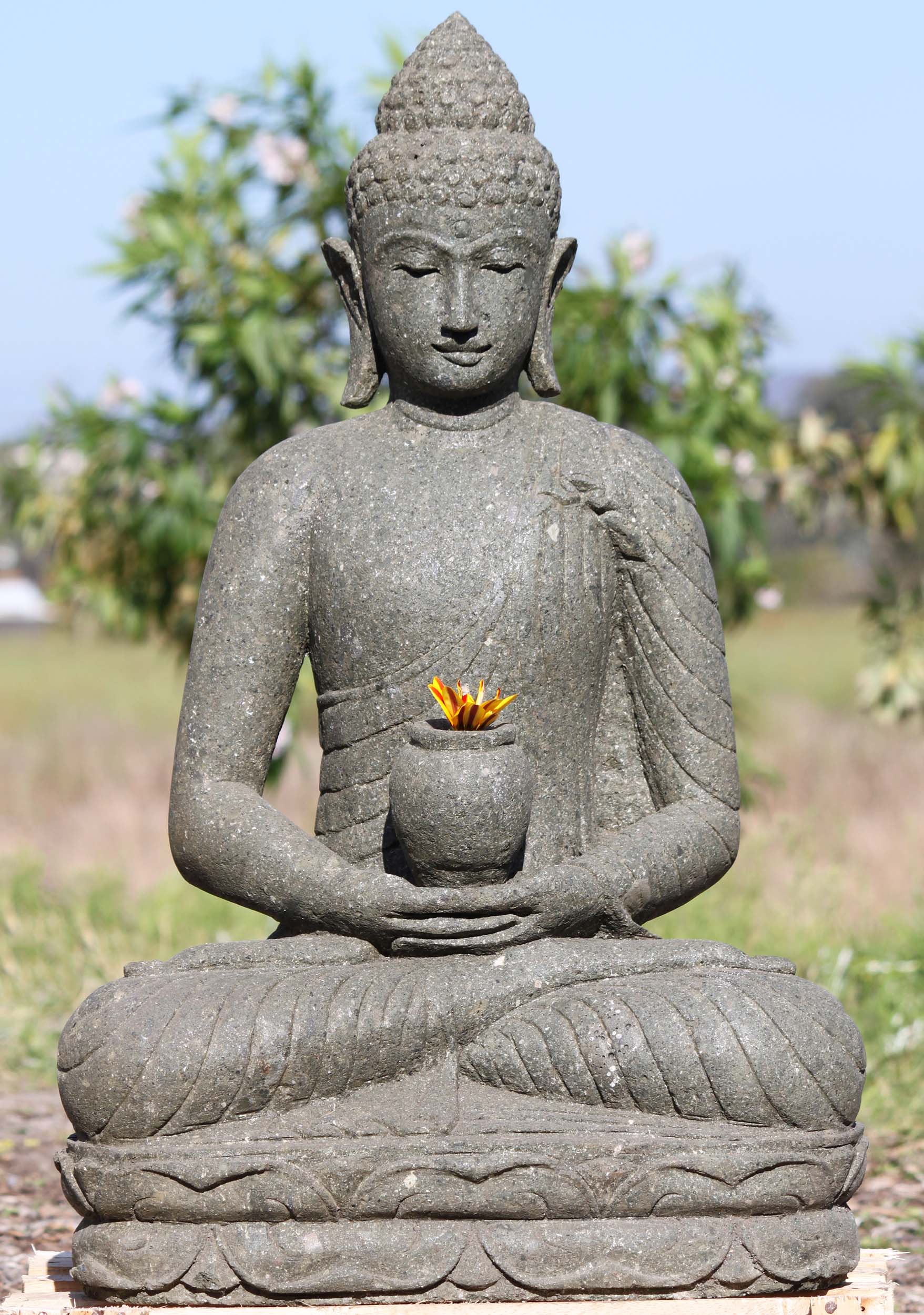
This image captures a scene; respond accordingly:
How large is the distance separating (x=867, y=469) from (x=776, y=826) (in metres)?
1.74

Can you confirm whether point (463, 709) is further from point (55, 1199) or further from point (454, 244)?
point (55, 1199)

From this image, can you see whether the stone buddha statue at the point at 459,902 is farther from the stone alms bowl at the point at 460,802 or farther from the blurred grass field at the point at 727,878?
the blurred grass field at the point at 727,878

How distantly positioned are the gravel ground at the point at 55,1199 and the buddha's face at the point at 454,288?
102 inches

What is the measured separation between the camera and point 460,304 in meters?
4.37

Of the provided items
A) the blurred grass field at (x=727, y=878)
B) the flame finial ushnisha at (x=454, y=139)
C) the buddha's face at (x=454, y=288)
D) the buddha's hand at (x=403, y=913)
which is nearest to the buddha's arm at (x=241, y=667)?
the buddha's hand at (x=403, y=913)

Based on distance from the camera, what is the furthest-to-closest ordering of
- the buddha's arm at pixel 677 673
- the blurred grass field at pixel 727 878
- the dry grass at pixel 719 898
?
the blurred grass field at pixel 727 878
the dry grass at pixel 719 898
the buddha's arm at pixel 677 673

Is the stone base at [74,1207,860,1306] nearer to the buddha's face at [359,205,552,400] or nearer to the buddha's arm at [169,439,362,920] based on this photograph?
the buddha's arm at [169,439,362,920]

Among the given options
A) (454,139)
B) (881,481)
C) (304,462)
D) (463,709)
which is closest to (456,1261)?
(463,709)

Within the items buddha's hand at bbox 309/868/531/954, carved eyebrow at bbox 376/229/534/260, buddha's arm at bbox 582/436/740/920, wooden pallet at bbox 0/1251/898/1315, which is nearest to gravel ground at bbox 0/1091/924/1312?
wooden pallet at bbox 0/1251/898/1315

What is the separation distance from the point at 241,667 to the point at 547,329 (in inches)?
45.6

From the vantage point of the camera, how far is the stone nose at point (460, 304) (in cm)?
437

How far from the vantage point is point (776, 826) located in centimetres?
888

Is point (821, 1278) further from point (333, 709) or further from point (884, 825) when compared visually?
point (884, 825)

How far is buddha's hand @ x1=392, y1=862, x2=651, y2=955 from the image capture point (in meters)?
4.06
